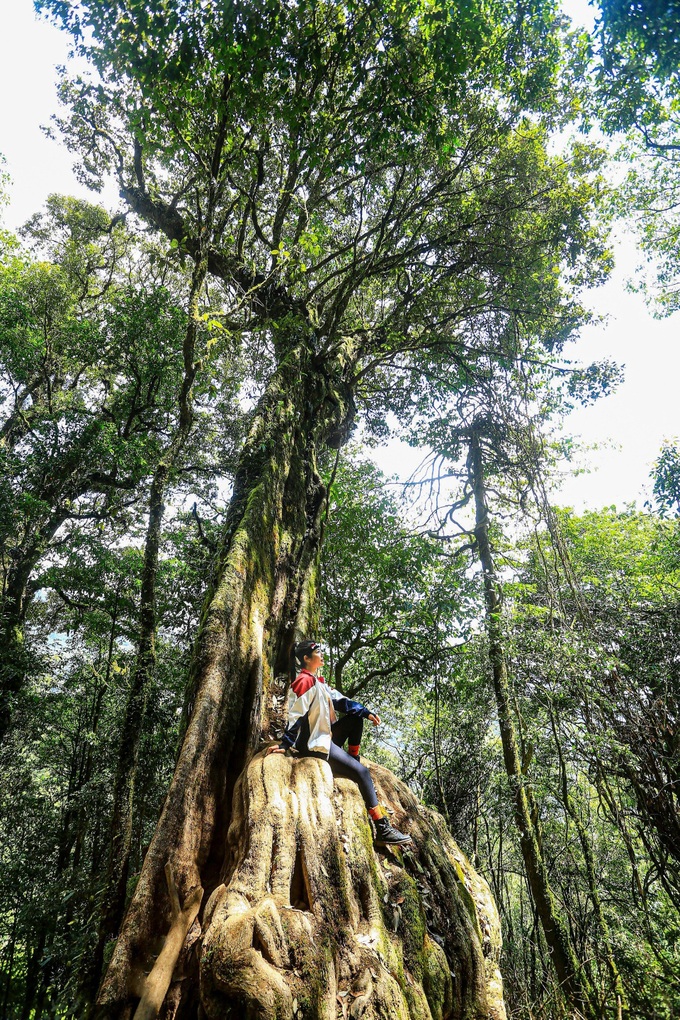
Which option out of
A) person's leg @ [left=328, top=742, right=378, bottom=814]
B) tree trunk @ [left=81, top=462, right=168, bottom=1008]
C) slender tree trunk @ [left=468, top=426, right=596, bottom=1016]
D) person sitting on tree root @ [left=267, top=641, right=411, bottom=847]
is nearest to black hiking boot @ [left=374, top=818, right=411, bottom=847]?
person sitting on tree root @ [left=267, top=641, right=411, bottom=847]

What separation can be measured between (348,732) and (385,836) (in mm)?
888

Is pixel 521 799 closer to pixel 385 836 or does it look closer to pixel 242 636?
pixel 385 836

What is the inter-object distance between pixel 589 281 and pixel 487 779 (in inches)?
389

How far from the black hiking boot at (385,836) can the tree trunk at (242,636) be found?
1274mm

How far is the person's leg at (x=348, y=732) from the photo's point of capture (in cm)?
477

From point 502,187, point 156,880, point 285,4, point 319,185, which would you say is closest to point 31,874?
point 156,880

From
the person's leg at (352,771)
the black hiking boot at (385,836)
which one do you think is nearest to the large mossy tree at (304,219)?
the person's leg at (352,771)

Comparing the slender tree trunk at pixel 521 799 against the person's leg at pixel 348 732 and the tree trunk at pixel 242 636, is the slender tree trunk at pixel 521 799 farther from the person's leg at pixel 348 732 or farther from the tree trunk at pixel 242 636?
the tree trunk at pixel 242 636

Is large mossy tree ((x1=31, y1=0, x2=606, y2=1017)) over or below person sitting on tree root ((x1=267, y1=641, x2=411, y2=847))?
over

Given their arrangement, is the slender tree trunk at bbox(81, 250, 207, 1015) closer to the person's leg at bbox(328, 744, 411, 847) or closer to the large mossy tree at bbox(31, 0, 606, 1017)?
the large mossy tree at bbox(31, 0, 606, 1017)

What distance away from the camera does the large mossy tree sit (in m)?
4.38

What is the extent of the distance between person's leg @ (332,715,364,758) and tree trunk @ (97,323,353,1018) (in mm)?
697

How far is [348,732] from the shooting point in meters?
4.80

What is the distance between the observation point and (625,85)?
8.02 metres
